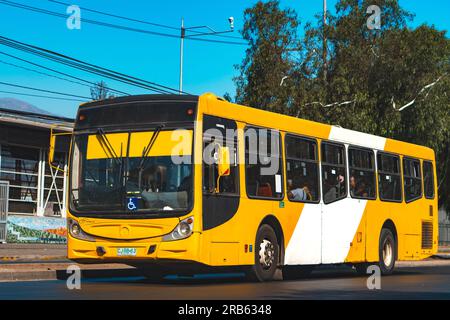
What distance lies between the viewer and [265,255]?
16922 mm

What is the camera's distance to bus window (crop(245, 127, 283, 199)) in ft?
53.9

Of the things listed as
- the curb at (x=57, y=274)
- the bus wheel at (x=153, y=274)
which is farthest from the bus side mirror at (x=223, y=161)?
the curb at (x=57, y=274)

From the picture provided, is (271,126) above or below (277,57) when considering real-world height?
below

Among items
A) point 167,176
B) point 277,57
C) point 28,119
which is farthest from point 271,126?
point 277,57

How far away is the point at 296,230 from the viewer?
17844mm

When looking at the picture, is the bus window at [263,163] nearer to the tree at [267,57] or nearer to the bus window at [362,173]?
the bus window at [362,173]

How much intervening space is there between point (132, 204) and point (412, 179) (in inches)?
402

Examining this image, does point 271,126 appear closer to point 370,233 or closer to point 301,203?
point 301,203

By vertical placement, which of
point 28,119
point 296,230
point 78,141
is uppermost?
point 28,119

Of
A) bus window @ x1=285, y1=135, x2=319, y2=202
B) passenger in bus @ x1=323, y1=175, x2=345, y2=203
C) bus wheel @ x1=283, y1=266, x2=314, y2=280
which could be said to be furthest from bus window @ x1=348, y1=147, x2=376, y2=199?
bus wheel @ x1=283, y1=266, x2=314, y2=280

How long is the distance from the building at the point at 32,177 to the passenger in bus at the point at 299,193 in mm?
16384

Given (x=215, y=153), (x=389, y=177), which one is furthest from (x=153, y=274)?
(x=389, y=177)

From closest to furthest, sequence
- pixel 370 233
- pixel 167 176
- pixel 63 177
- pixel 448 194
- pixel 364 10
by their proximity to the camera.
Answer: pixel 167 176 < pixel 370 233 < pixel 63 177 < pixel 364 10 < pixel 448 194

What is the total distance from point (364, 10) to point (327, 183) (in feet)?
74.2
